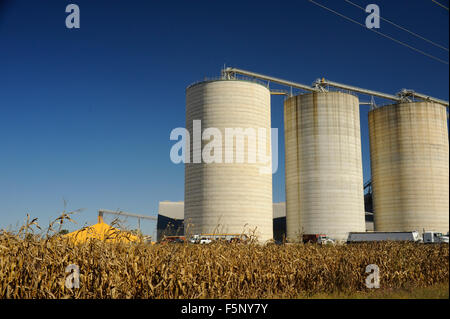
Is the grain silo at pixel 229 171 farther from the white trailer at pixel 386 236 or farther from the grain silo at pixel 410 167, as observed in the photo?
the grain silo at pixel 410 167

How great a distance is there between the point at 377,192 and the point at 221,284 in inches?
2254

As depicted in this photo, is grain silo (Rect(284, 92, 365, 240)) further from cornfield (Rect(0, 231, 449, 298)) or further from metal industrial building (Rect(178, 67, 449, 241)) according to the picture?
cornfield (Rect(0, 231, 449, 298))

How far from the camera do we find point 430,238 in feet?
162

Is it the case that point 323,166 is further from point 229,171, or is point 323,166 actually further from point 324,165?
point 229,171

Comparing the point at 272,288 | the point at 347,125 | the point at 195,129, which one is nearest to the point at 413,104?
the point at 347,125

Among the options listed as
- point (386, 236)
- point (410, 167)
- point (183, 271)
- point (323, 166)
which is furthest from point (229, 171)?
point (183, 271)

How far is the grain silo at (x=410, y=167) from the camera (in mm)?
60656

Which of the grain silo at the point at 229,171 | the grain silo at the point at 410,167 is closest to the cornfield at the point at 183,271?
the grain silo at the point at 229,171

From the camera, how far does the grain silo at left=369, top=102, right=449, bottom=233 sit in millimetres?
60656

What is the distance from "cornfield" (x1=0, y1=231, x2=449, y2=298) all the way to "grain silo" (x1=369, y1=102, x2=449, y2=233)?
1925 inches

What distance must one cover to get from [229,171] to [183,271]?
43.2 metres

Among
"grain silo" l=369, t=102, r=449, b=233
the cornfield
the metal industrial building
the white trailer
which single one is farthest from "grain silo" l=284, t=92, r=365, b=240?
the cornfield

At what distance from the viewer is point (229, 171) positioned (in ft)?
178
